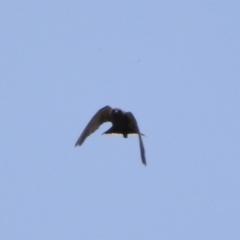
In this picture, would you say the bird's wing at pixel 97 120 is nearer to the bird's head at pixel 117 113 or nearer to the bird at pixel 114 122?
the bird at pixel 114 122

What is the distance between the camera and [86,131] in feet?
59.7

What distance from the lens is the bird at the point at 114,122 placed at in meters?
17.5

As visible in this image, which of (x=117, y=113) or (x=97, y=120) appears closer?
(x=117, y=113)

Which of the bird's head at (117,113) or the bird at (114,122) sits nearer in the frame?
the bird at (114,122)

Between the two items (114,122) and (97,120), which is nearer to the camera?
(114,122)

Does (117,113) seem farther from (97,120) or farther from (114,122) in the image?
(97,120)

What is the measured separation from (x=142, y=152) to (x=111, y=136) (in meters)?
2.22

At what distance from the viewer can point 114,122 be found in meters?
17.9

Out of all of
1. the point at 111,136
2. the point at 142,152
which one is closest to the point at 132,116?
the point at 111,136

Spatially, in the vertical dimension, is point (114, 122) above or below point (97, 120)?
below

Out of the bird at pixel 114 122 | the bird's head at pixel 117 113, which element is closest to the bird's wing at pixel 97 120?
the bird at pixel 114 122

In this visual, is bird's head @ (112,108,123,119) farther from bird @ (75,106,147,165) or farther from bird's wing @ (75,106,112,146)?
bird's wing @ (75,106,112,146)

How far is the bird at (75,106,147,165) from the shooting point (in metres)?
17.5

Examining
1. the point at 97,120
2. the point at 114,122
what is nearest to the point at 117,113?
the point at 114,122
